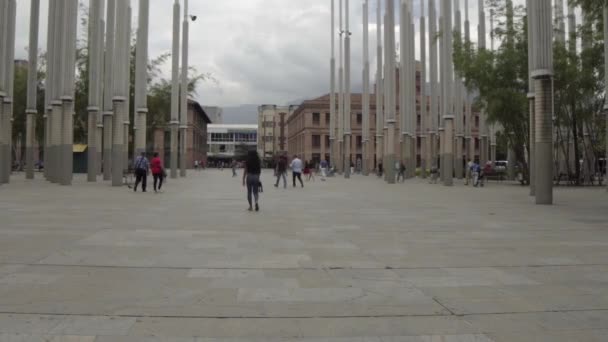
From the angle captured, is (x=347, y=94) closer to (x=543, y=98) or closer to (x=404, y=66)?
(x=404, y=66)

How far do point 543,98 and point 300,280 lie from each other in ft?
42.8

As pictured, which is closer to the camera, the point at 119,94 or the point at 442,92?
the point at 119,94

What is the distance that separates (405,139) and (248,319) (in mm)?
38409

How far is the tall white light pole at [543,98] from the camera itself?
1597 centimetres

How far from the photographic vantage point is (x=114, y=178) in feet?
80.6

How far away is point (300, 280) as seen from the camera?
5.74 metres

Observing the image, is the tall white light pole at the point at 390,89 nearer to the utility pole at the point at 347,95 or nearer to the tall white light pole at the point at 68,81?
Result: the utility pole at the point at 347,95

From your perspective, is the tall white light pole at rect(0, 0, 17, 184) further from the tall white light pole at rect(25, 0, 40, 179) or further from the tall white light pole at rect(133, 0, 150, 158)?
the tall white light pole at rect(133, 0, 150, 158)

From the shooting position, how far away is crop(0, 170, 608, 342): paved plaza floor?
4094 mm

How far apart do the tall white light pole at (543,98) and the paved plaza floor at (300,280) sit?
563 cm

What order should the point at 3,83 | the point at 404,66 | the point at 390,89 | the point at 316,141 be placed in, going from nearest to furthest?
the point at 3,83 < the point at 390,89 < the point at 404,66 < the point at 316,141

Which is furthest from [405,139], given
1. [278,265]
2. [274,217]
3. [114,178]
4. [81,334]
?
[81,334]

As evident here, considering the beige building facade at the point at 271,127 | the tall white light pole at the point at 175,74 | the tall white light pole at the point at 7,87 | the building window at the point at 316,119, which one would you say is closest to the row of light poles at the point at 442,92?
the tall white light pole at the point at 175,74

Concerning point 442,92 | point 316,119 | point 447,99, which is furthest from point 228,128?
point 447,99
